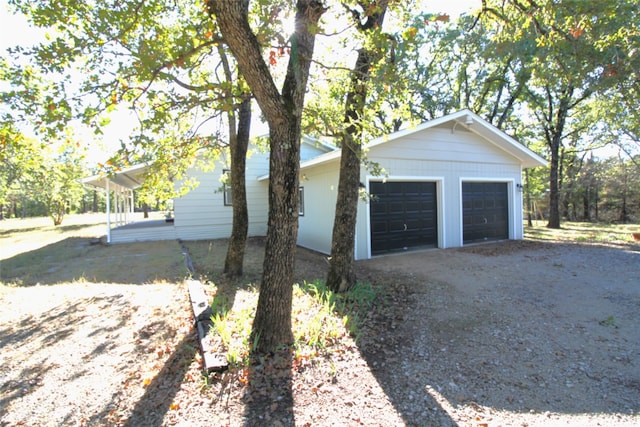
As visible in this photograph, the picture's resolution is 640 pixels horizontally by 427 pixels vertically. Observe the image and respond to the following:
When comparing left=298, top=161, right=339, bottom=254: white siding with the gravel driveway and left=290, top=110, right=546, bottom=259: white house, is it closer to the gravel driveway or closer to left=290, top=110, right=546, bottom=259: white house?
left=290, top=110, right=546, bottom=259: white house

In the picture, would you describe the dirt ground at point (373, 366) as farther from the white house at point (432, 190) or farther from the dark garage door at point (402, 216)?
the white house at point (432, 190)

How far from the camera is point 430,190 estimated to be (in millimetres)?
9844

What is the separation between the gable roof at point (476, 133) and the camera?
8.60m

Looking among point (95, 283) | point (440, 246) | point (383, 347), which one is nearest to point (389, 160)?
point (440, 246)

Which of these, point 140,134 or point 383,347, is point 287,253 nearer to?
point 383,347

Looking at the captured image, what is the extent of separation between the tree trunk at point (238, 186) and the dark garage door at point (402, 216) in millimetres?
3705

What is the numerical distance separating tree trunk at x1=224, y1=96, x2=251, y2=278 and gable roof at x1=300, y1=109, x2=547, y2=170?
2575mm

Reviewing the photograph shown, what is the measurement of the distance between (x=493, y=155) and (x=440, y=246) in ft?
12.4

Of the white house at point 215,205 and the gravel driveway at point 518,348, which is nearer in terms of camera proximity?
the gravel driveway at point 518,348

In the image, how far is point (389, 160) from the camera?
8.96 meters

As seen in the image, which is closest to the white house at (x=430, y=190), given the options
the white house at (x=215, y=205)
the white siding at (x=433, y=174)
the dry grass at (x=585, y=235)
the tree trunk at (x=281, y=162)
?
the white siding at (x=433, y=174)

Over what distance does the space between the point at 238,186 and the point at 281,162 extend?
Result: 3.55 metres

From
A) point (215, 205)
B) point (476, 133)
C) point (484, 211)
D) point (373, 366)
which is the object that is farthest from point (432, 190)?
point (215, 205)

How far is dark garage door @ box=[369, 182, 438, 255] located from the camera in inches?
355
